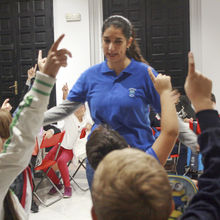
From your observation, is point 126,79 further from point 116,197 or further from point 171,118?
point 116,197

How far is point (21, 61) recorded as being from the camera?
7.38 metres

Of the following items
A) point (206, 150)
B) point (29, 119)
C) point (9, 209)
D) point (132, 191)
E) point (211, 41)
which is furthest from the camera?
point (211, 41)

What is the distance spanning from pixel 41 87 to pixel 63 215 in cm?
303

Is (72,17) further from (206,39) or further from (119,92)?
(119,92)

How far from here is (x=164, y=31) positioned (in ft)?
22.2

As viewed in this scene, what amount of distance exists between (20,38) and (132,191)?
7.10 m

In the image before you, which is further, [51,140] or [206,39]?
[206,39]

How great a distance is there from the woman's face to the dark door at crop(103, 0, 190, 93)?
498cm

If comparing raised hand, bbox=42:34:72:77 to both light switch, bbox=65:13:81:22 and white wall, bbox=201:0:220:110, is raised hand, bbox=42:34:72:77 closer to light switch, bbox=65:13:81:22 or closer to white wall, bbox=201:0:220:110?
white wall, bbox=201:0:220:110

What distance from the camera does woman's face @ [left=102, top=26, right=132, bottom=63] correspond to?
1881 millimetres

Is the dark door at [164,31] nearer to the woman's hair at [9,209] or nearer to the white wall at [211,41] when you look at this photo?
the white wall at [211,41]

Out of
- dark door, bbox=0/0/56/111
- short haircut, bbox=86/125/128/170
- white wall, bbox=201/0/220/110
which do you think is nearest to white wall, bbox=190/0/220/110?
white wall, bbox=201/0/220/110

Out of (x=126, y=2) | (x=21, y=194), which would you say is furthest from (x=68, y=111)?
(x=126, y=2)

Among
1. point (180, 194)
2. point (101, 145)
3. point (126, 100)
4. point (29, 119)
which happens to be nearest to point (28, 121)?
point (29, 119)
